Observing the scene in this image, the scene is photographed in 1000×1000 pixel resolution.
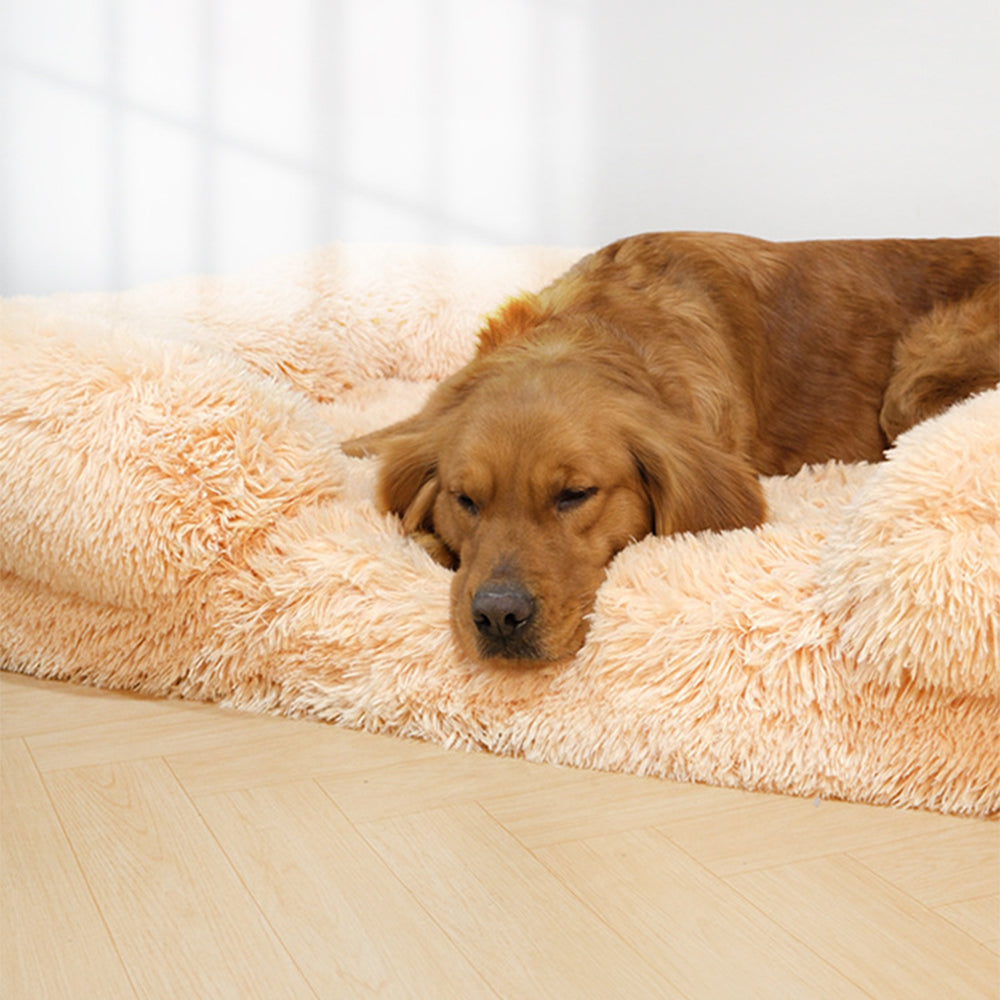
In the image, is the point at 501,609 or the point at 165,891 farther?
the point at 501,609

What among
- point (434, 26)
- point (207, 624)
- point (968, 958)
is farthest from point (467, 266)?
point (968, 958)

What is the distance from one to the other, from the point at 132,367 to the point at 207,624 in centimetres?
52

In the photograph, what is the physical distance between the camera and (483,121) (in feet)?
15.6

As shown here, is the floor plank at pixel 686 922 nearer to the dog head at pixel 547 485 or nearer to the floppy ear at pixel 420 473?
the dog head at pixel 547 485

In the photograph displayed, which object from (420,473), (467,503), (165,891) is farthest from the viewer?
(420,473)

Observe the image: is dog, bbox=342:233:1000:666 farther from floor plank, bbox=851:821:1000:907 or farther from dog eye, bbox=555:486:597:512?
floor plank, bbox=851:821:1000:907

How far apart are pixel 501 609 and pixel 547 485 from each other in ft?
0.91

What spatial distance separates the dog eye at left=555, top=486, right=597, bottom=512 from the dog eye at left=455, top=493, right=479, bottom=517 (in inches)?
5.9

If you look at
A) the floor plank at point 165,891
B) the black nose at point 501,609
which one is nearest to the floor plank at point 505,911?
the floor plank at point 165,891

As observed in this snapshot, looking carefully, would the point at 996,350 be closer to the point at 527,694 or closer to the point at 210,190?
the point at 527,694

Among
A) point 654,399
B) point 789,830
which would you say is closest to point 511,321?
point 654,399

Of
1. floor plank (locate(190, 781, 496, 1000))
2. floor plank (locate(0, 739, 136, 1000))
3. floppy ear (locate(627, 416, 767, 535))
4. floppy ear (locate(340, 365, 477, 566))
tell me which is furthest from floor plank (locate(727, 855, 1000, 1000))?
floppy ear (locate(340, 365, 477, 566))

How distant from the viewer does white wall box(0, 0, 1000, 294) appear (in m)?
4.47

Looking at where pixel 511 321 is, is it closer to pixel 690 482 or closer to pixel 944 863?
pixel 690 482
